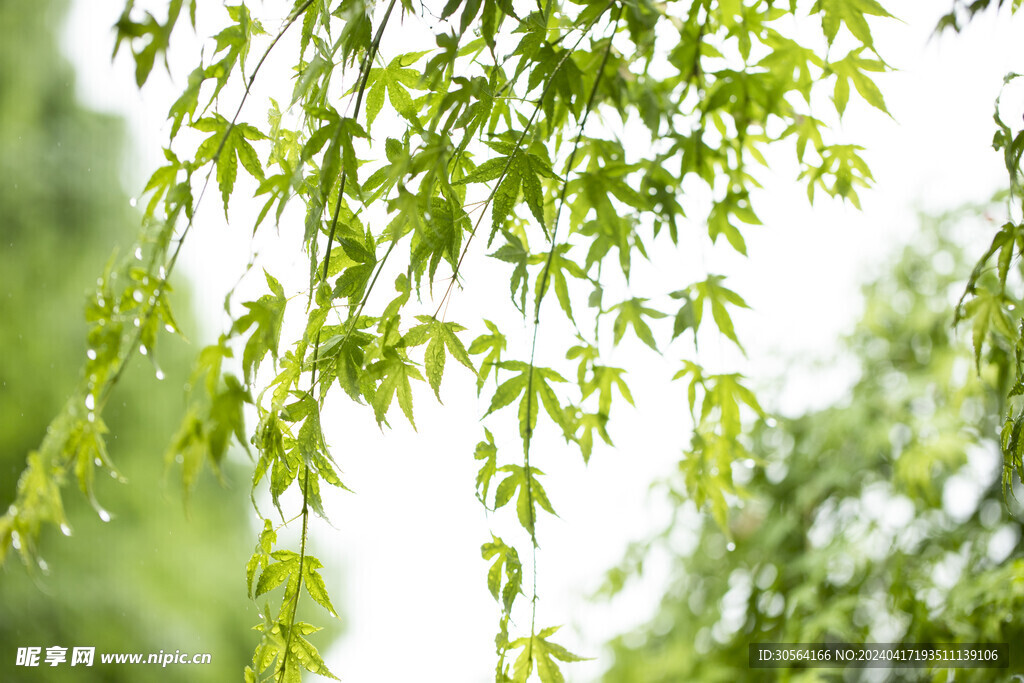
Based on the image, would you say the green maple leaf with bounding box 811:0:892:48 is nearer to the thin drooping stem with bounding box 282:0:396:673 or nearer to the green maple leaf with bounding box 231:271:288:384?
the thin drooping stem with bounding box 282:0:396:673

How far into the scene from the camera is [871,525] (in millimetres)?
1095

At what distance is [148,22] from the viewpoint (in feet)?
0.96

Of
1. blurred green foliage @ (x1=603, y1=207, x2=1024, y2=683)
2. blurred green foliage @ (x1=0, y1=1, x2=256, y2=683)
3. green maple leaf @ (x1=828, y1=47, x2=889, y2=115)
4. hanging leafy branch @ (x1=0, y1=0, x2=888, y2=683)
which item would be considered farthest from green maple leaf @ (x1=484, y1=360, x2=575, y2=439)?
blurred green foliage @ (x1=0, y1=1, x2=256, y2=683)

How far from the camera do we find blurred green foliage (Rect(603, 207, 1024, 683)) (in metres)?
0.97

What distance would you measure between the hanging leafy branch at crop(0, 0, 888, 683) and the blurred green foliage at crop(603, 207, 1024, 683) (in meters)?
0.53

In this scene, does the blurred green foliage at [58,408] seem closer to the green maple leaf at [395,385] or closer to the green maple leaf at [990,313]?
the green maple leaf at [395,385]

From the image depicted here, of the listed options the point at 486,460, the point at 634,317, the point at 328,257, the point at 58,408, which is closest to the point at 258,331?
the point at 328,257

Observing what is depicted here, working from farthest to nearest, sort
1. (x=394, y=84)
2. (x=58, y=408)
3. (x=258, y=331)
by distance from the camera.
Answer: (x=58, y=408) < (x=394, y=84) < (x=258, y=331)

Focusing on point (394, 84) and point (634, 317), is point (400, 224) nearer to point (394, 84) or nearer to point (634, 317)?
point (394, 84)

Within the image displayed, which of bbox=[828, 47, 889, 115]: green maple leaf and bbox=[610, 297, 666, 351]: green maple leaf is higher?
bbox=[828, 47, 889, 115]: green maple leaf

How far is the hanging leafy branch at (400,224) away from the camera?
1.13 feet

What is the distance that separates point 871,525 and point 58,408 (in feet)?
6.52

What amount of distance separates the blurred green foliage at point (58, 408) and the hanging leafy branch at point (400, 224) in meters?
1.72

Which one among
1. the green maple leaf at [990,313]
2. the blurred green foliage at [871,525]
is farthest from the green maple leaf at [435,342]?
the blurred green foliage at [871,525]
